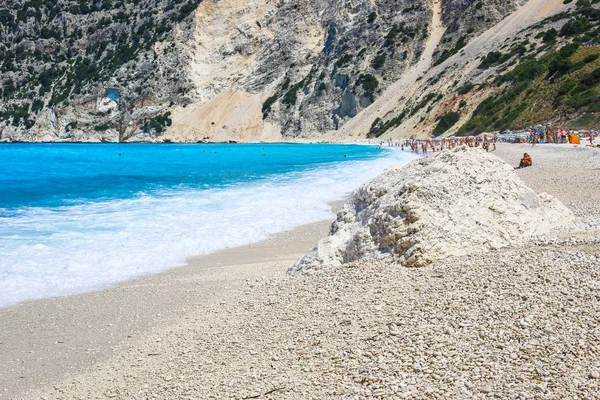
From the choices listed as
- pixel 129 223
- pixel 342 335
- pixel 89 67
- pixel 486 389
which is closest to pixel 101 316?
pixel 342 335

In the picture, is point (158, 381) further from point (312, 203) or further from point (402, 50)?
point (402, 50)

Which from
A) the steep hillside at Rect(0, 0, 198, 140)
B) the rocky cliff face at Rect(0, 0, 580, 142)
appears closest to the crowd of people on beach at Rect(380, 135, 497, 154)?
the rocky cliff face at Rect(0, 0, 580, 142)

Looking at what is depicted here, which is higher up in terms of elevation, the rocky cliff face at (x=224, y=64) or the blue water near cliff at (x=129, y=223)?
the rocky cliff face at (x=224, y=64)

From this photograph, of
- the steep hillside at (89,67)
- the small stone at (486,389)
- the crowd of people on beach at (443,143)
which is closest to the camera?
the small stone at (486,389)

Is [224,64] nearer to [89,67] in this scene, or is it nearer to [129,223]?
[89,67]

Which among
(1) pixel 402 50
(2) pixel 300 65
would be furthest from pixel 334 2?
(1) pixel 402 50

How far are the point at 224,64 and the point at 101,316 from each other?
92.8 meters

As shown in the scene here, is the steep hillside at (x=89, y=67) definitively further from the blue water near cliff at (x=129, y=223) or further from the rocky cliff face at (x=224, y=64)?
the blue water near cliff at (x=129, y=223)

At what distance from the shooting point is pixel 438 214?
19.2 feet

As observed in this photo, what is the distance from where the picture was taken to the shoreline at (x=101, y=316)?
461cm

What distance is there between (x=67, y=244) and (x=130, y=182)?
1491cm

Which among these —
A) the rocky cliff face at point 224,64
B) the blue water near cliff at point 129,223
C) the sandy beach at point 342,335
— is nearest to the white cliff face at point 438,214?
the sandy beach at point 342,335

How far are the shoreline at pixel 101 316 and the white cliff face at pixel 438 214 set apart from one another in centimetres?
103

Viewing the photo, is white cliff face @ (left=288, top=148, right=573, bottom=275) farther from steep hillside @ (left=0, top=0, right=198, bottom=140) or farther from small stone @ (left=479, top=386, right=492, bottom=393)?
steep hillside @ (left=0, top=0, right=198, bottom=140)
